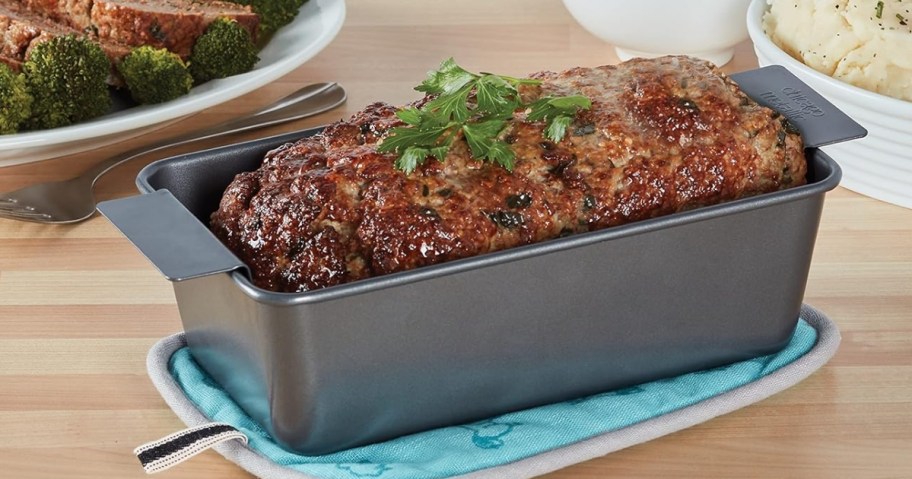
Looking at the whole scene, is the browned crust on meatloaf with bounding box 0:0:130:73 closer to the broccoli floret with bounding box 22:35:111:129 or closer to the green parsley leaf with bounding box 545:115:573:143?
the broccoli floret with bounding box 22:35:111:129

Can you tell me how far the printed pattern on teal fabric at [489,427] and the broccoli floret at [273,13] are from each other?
1207 millimetres

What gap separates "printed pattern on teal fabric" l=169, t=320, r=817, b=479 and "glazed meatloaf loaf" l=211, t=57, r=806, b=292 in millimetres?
225

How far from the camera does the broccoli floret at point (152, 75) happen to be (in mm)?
2346

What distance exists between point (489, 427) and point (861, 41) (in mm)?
1184

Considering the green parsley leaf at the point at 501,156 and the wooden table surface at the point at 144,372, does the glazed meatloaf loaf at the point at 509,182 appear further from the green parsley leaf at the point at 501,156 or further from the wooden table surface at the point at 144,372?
the wooden table surface at the point at 144,372

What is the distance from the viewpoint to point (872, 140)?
2197 millimetres

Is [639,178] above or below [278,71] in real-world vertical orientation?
above

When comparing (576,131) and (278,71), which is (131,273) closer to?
(278,71)

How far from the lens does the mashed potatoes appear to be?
2.19 metres

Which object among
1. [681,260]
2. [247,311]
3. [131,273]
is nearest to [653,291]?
[681,260]

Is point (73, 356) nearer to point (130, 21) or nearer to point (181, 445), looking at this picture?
point (181, 445)

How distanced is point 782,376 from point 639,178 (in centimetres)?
37

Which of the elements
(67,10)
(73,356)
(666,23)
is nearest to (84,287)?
(73,356)

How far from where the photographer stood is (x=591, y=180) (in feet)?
5.14
